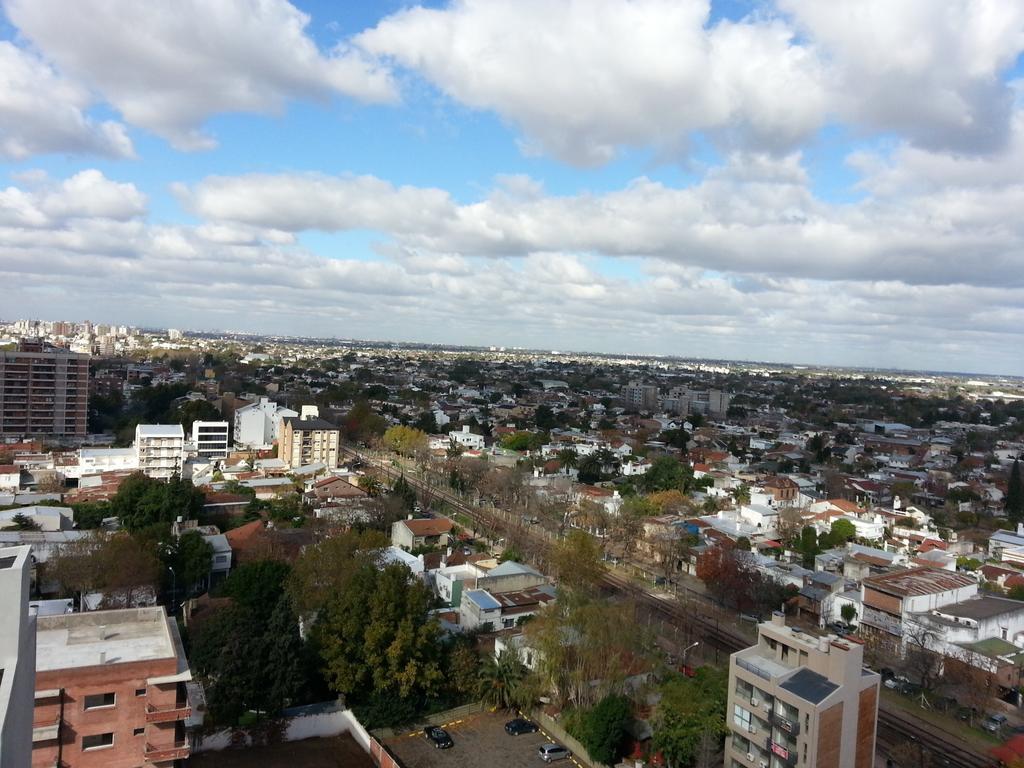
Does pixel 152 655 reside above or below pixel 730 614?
above

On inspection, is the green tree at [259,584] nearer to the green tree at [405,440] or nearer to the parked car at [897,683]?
the parked car at [897,683]

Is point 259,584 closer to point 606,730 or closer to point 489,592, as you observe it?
point 489,592

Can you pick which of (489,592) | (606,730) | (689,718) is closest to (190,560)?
(489,592)

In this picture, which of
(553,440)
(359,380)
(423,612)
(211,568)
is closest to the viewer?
(423,612)

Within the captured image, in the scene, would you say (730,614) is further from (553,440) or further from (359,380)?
(359,380)

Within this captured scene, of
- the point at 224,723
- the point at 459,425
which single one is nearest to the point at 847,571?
the point at 224,723

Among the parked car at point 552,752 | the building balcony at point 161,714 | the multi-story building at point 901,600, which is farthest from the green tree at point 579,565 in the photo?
the building balcony at point 161,714
